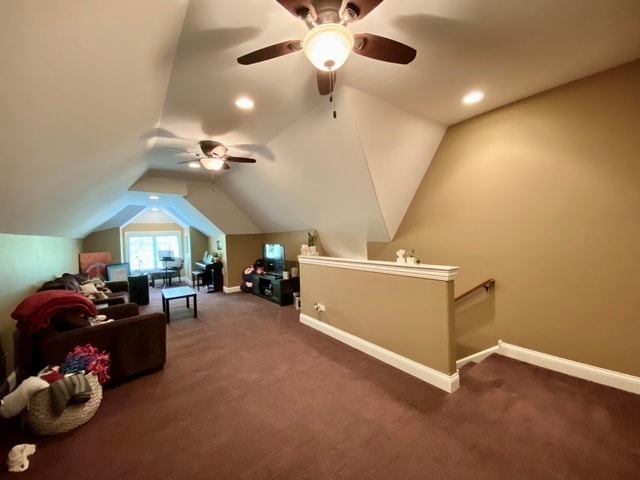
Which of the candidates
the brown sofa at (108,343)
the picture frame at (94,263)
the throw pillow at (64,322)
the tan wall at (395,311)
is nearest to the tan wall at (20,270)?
the brown sofa at (108,343)

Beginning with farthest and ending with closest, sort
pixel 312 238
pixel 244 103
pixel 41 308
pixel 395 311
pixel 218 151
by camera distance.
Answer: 1. pixel 312 238
2. pixel 218 151
3. pixel 395 311
4. pixel 244 103
5. pixel 41 308

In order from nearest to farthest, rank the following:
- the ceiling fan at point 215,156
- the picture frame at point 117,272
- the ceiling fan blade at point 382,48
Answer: the ceiling fan blade at point 382,48
the ceiling fan at point 215,156
the picture frame at point 117,272

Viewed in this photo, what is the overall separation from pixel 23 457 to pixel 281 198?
4.24m

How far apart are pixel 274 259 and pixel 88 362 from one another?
420cm

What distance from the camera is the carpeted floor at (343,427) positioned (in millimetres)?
1705

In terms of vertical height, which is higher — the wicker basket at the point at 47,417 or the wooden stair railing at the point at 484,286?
the wooden stair railing at the point at 484,286


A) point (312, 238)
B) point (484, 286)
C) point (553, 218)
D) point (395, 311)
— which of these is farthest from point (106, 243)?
point (553, 218)

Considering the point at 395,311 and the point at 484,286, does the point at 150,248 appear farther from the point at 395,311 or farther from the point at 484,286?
the point at 484,286

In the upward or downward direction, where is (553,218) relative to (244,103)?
downward

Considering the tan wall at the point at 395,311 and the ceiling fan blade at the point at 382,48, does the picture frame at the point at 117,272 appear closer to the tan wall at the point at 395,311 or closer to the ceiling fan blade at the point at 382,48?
the tan wall at the point at 395,311

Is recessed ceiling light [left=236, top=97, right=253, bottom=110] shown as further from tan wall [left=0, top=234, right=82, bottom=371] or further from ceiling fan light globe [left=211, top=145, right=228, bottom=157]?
tan wall [left=0, top=234, right=82, bottom=371]

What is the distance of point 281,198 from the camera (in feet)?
16.8

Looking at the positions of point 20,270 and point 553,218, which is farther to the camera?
point 20,270

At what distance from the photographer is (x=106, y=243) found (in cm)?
768
